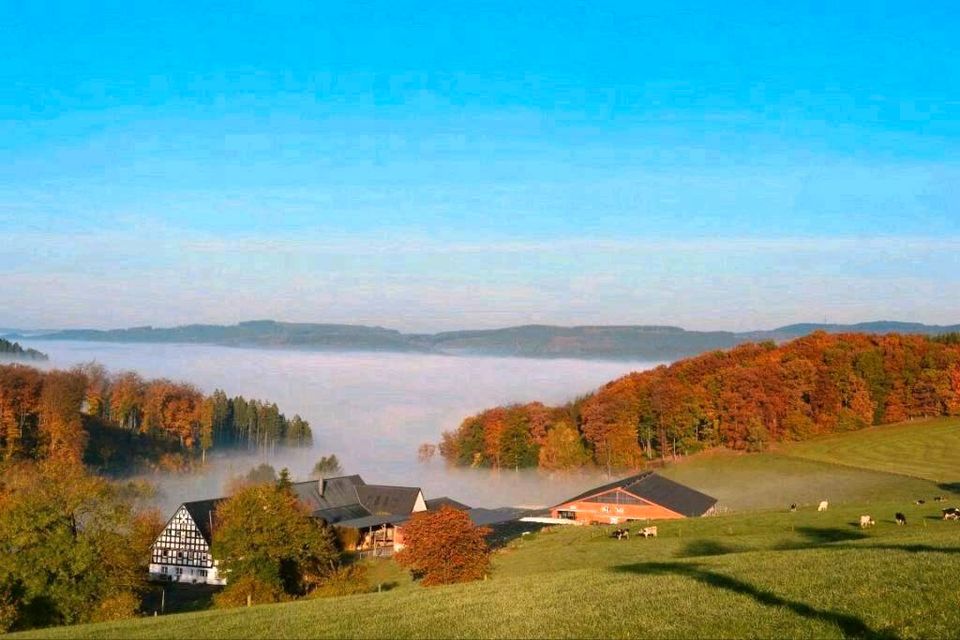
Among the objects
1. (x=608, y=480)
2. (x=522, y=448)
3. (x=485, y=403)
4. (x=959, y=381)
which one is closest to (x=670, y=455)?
(x=608, y=480)

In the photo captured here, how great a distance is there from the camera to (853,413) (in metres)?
118

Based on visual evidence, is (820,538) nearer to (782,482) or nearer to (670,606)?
(670,606)

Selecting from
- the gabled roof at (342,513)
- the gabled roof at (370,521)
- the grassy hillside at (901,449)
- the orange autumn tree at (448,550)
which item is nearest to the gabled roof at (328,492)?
the gabled roof at (342,513)

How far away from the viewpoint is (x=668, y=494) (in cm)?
8600

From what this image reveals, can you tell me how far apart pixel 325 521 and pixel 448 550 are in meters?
38.0

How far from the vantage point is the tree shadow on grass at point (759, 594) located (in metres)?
16.3

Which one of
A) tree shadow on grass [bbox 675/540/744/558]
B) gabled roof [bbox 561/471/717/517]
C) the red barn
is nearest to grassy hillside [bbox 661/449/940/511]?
gabled roof [bbox 561/471/717/517]

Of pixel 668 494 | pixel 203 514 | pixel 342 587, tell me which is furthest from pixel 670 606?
pixel 668 494

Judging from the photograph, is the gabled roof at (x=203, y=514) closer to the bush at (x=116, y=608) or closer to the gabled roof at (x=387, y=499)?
the gabled roof at (x=387, y=499)

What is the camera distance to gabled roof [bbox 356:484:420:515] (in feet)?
303

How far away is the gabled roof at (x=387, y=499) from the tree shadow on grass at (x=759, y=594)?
212 ft

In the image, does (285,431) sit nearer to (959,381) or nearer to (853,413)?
(853,413)

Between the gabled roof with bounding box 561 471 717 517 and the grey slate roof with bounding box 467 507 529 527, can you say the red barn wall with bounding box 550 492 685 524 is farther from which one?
the grey slate roof with bounding box 467 507 529 527

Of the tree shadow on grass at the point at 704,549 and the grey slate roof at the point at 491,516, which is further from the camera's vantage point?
the grey slate roof at the point at 491,516
